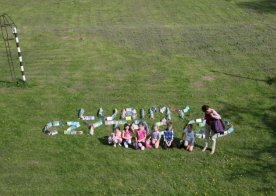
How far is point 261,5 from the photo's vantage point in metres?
42.0

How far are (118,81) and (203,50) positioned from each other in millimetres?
7946

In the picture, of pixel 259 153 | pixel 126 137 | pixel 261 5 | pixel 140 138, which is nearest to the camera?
pixel 259 153

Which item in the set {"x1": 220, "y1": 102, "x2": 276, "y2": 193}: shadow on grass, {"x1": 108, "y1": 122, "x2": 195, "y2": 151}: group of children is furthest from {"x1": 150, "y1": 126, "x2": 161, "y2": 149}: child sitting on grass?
{"x1": 220, "y1": 102, "x2": 276, "y2": 193}: shadow on grass

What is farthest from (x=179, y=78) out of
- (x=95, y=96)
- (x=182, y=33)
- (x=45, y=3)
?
(x=45, y=3)

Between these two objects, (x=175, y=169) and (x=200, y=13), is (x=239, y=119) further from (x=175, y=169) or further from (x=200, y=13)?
(x=200, y=13)

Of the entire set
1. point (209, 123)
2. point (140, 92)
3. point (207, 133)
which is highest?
point (209, 123)

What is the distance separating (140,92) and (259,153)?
27.3ft

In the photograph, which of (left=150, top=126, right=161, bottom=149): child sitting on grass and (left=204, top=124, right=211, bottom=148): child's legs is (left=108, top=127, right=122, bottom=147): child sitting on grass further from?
(left=204, top=124, right=211, bottom=148): child's legs

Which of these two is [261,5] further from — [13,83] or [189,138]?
[189,138]

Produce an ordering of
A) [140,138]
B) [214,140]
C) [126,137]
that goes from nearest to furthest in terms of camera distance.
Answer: [214,140], [140,138], [126,137]

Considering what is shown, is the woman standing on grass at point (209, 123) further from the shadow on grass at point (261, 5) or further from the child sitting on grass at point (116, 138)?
the shadow on grass at point (261, 5)

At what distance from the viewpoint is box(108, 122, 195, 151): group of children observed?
57.3 feet

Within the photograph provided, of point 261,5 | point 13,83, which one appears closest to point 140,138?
point 13,83

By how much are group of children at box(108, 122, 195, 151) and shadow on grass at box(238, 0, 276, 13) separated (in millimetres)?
26551
